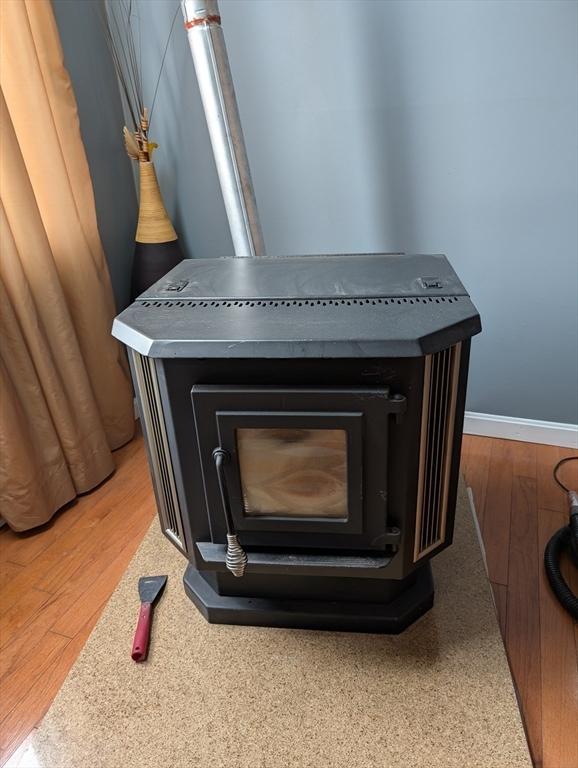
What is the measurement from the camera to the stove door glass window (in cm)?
93

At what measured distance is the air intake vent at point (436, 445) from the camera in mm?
872

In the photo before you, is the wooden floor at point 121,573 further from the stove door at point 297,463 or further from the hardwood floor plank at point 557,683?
the stove door at point 297,463

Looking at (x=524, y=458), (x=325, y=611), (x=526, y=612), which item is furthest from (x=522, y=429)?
(x=325, y=611)

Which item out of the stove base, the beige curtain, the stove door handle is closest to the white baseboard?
the stove base

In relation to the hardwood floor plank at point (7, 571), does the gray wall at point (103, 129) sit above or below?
above

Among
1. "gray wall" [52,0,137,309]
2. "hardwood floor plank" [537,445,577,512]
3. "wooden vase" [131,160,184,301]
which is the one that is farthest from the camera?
"wooden vase" [131,160,184,301]

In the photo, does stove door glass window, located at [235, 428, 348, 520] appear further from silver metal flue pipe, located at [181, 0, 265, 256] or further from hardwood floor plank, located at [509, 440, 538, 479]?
hardwood floor plank, located at [509, 440, 538, 479]

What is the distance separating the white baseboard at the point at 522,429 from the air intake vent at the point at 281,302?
91 cm

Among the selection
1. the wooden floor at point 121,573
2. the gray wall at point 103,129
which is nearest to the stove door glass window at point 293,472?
the wooden floor at point 121,573

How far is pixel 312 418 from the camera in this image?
2.87 ft

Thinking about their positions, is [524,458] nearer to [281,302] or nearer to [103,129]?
[281,302]

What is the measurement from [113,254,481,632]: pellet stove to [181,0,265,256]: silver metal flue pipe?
1.17 feet

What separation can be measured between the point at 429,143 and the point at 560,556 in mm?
1134

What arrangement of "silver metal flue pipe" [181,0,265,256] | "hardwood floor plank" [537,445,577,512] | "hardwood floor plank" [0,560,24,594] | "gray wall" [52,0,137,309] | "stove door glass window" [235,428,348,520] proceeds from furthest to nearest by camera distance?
"gray wall" [52,0,137,309]
"hardwood floor plank" [537,445,577,512]
"hardwood floor plank" [0,560,24,594]
"silver metal flue pipe" [181,0,265,256]
"stove door glass window" [235,428,348,520]
